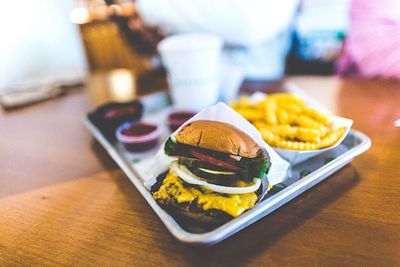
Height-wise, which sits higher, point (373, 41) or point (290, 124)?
point (373, 41)

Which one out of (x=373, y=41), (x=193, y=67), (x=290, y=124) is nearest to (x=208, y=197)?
(x=290, y=124)

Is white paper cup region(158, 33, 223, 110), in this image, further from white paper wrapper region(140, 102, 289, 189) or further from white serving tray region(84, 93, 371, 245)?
white paper wrapper region(140, 102, 289, 189)

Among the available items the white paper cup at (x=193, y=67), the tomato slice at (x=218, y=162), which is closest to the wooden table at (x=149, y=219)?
the tomato slice at (x=218, y=162)

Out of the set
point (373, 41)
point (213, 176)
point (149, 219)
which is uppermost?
point (373, 41)

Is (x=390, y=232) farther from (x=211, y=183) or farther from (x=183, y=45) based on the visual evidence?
(x=183, y=45)

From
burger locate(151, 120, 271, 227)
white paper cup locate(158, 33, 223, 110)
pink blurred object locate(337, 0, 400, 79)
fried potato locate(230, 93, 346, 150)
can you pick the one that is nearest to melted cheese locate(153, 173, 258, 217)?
burger locate(151, 120, 271, 227)

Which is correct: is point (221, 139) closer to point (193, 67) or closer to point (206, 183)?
point (206, 183)
